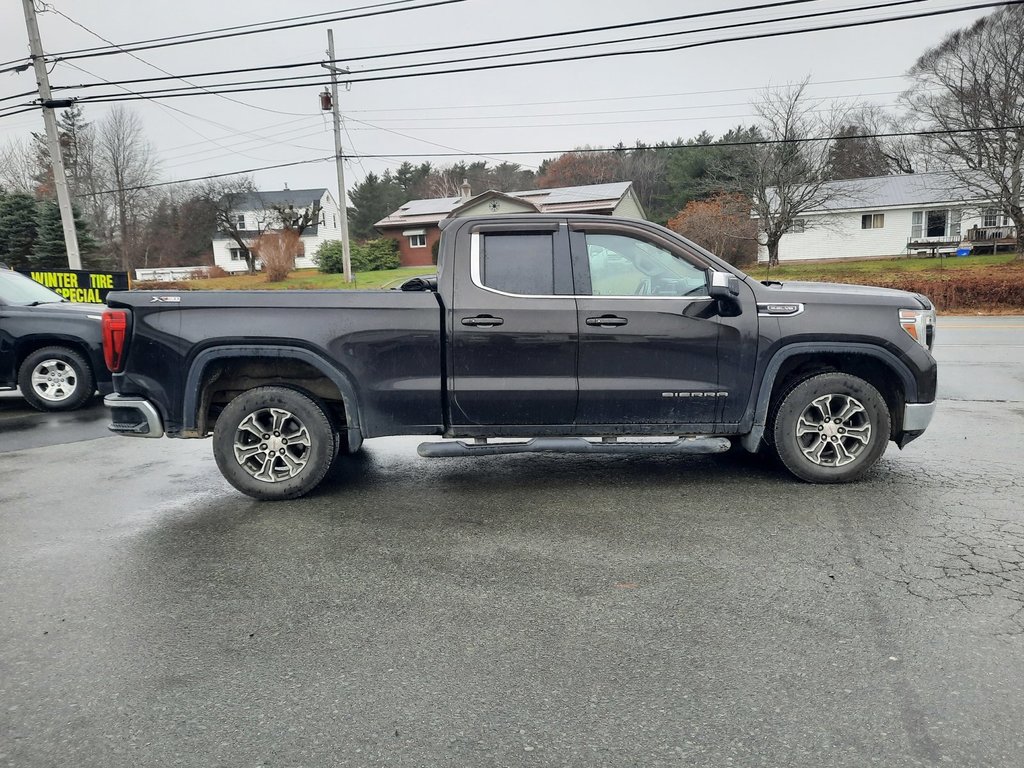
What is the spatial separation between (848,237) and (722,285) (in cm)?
4407

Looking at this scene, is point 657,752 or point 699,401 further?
point 699,401

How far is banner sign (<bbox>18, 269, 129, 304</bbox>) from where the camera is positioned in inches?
606

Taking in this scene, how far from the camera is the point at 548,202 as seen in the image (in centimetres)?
4478

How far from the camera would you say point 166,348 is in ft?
17.3

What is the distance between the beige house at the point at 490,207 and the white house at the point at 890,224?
30.9 ft

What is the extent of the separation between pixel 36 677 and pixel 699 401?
13.6 feet

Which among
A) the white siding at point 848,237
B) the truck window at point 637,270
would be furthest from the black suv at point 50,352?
the white siding at point 848,237

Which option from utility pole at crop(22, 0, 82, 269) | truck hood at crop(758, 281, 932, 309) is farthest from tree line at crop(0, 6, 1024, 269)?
truck hood at crop(758, 281, 932, 309)

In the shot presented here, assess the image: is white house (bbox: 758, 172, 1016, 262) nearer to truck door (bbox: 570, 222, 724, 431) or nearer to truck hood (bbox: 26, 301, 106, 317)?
truck hood (bbox: 26, 301, 106, 317)

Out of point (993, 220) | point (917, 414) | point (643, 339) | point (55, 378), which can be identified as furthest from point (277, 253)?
point (993, 220)

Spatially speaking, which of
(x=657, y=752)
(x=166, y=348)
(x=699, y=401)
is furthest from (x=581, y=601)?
(x=166, y=348)

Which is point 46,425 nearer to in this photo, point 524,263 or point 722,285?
point 524,263

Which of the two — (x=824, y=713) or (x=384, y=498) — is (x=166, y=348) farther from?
(x=824, y=713)

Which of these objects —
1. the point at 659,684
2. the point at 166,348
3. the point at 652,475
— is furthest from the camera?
the point at 652,475
